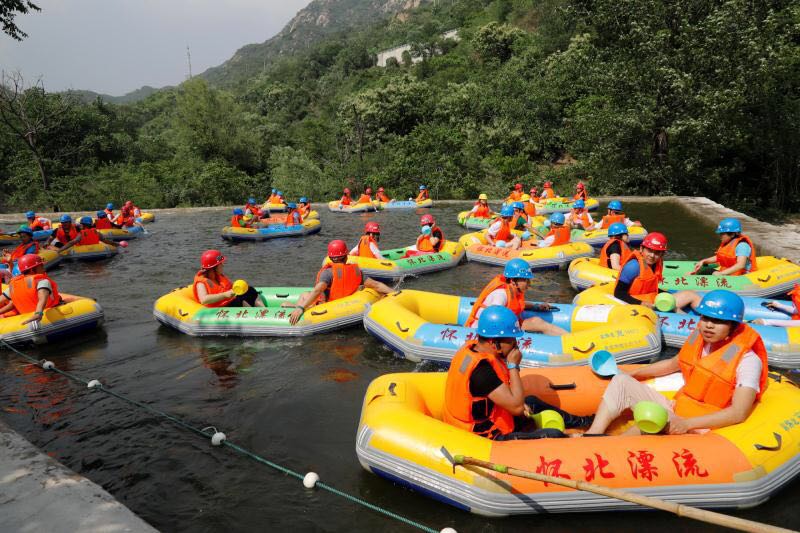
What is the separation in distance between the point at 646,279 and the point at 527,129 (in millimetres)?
24640

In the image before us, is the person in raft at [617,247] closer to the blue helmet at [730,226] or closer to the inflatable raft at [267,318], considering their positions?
the blue helmet at [730,226]

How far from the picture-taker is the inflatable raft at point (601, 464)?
343cm

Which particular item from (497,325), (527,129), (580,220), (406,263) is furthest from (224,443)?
(527,129)

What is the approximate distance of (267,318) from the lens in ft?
23.5

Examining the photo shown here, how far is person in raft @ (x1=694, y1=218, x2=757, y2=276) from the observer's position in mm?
7695

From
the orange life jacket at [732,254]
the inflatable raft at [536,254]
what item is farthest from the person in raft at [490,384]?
the inflatable raft at [536,254]

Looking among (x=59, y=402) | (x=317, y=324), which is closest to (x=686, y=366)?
(x=317, y=324)

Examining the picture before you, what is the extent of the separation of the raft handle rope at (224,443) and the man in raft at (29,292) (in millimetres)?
640

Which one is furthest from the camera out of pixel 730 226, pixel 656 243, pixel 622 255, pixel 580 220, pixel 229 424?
pixel 580 220

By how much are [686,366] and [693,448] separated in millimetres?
754

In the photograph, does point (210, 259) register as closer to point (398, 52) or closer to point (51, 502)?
point (51, 502)

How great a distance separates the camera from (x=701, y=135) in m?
17.6

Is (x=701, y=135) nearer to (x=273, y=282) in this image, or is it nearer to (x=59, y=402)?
(x=273, y=282)

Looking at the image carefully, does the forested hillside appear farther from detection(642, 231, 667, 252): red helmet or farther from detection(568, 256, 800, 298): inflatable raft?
detection(642, 231, 667, 252): red helmet
